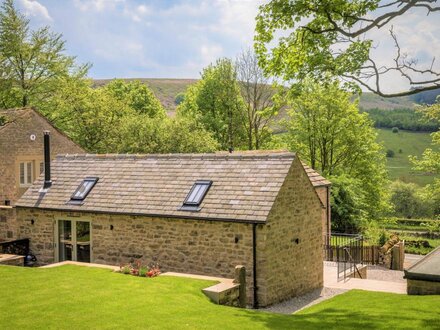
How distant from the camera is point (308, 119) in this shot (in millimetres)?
41156

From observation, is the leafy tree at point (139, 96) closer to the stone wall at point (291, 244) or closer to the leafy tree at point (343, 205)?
the leafy tree at point (343, 205)

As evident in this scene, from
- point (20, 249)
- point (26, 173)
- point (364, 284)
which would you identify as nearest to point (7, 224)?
point (20, 249)

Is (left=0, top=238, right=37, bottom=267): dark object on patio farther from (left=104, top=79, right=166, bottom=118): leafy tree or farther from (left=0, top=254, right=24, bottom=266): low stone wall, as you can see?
(left=104, top=79, right=166, bottom=118): leafy tree

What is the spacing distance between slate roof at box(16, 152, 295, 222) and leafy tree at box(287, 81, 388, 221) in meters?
21.9

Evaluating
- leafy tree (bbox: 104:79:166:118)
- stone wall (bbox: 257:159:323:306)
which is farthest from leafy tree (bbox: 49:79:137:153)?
stone wall (bbox: 257:159:323:306)

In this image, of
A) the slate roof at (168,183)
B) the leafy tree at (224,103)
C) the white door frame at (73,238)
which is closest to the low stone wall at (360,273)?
Answer: the slate roof at (168,183)

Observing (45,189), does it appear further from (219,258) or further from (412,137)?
(412,137)

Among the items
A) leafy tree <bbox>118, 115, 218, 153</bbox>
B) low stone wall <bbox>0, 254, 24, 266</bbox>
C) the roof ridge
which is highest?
leafy tree <bbox>118, 115, 218, 153</bbox>

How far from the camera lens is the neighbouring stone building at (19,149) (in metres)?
27.5

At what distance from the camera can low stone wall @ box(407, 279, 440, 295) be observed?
14789mm

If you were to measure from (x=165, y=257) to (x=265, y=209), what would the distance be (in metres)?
4.26

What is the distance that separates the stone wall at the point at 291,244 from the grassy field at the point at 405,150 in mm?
87170

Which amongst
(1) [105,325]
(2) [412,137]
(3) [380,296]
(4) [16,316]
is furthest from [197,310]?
(2) [412,137]

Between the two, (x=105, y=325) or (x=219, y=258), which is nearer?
(x=105, y=325)
